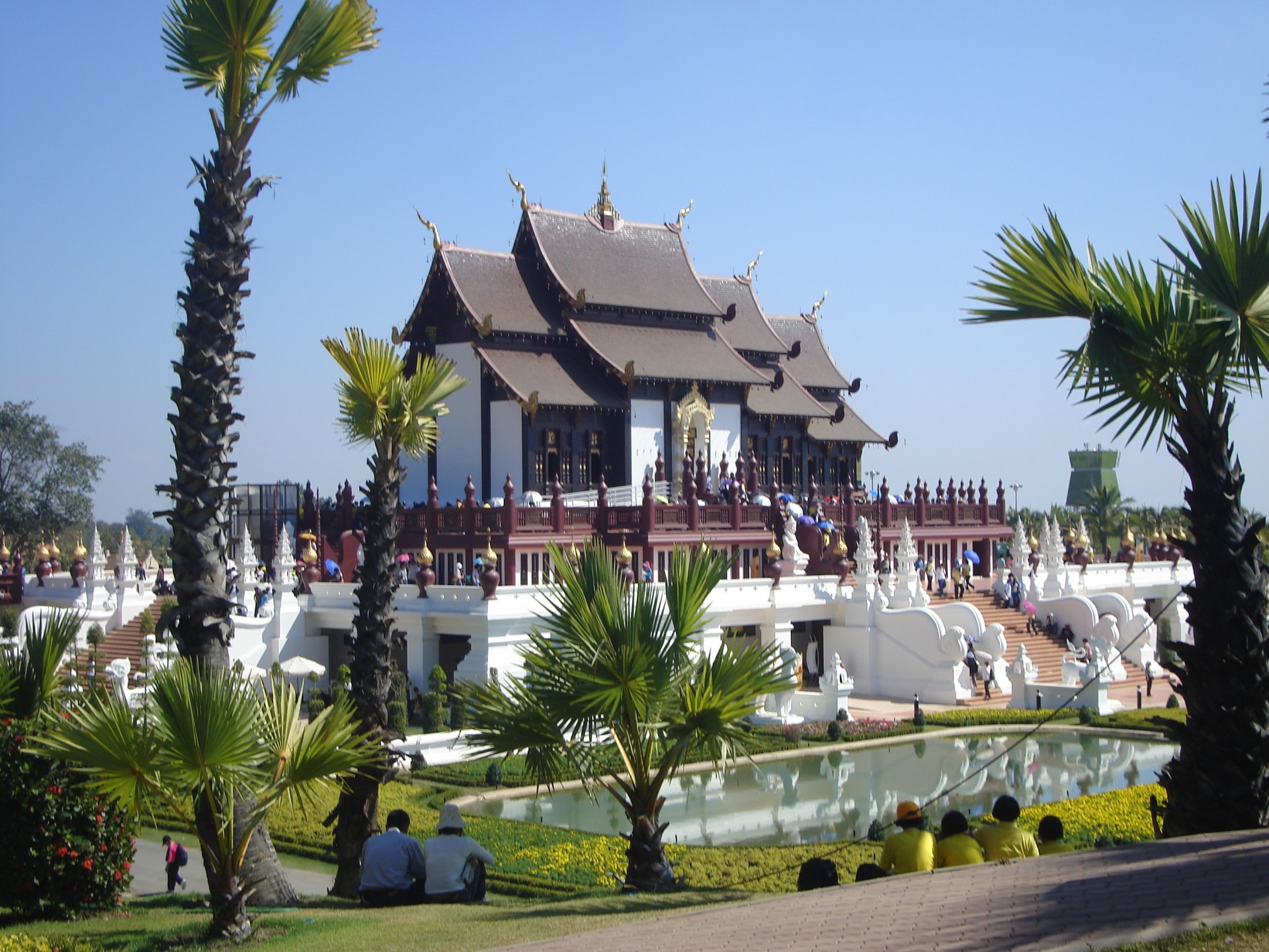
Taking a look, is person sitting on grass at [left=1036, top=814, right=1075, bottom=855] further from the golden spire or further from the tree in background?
the tree in background

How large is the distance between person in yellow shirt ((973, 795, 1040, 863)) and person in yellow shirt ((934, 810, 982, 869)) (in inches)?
3.2

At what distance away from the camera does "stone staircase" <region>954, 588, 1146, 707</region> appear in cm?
3234

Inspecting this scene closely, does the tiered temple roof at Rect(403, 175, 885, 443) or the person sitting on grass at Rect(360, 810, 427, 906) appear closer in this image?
the person sitting on grass at Rect(360, 810, 427, 906)

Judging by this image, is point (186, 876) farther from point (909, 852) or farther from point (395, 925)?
point (909, 852)

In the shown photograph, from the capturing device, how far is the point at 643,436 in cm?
3991

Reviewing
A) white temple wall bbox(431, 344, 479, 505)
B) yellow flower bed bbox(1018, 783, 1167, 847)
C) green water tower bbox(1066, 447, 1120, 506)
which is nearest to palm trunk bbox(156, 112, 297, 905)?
yellow flower bed bbox(1018, 783, 1167, 847)

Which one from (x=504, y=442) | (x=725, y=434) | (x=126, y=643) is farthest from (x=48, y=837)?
(x=725, y=434)

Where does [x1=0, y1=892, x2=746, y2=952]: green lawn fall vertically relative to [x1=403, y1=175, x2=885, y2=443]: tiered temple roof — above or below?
below

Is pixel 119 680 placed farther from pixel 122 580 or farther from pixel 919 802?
pixel 919 802

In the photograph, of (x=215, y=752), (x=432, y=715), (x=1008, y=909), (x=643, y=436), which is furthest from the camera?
A: (x=643, y=436)

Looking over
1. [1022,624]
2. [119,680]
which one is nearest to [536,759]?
[119,680]

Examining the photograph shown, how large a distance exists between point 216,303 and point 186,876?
326 inches

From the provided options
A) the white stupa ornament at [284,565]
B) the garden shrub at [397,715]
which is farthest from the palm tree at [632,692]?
the white stupa ornament at [284,565]

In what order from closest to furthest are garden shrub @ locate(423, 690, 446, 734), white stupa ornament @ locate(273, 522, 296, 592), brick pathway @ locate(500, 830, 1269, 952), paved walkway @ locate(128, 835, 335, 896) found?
brick pathway @ locate(500, 830, 1269, 952) → paved walkway @ locate(128, 835, 335, 896) → garden shrub @ locate(423, 690, 446, 734) → white stupa ornament @ locate(273, 522, 296, 592)
